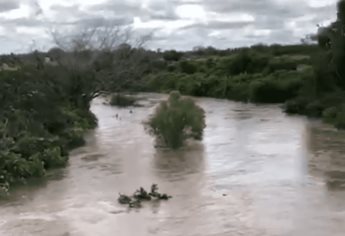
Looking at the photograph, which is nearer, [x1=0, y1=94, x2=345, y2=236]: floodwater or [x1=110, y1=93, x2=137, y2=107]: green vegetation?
[x1=0, y1=94, x2=345, y2=236]: floodwater

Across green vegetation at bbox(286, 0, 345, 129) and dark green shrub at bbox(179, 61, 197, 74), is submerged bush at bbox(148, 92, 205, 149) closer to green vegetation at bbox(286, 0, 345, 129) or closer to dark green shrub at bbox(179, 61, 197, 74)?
green vegetation at bbox(286, 0, 345, 129)

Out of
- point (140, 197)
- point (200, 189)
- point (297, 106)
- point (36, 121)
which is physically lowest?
point (200, 189)

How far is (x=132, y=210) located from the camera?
53.7 ft

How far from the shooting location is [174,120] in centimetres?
2614

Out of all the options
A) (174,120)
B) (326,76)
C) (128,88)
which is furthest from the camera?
(128,88)

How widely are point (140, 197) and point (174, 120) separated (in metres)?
9.03

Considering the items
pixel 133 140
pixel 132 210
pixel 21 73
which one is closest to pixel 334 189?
pixel 132 210

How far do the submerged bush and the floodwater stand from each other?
0.62m

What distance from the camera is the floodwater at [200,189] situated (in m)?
14.8

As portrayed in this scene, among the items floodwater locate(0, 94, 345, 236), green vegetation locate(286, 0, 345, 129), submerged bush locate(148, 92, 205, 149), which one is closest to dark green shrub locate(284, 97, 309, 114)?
green vegetation locate(286, 0, 345, 129)

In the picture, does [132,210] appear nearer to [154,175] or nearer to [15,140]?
[154,175]

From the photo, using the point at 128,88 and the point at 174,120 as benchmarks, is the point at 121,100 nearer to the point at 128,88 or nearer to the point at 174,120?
the point at 128,88

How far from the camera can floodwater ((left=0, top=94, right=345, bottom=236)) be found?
48.4 feet

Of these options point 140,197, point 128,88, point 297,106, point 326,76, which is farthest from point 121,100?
point 140,197
